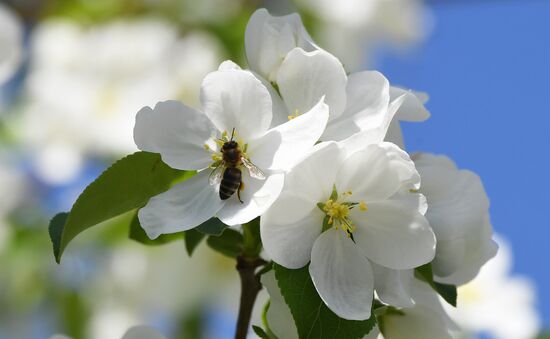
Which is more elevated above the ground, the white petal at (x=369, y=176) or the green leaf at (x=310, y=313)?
the white petal at (x=369, y=176)

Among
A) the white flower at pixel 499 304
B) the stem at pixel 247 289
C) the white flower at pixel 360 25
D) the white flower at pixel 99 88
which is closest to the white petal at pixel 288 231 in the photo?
the stem at pixel 247 289

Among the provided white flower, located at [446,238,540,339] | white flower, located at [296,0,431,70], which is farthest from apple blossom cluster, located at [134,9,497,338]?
white flower, located at [296,0,431,70]

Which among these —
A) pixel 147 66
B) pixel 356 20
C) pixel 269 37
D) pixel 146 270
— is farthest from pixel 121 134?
pixel 269 37

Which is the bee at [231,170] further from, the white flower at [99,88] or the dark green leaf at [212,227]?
the white flower at [99,88]

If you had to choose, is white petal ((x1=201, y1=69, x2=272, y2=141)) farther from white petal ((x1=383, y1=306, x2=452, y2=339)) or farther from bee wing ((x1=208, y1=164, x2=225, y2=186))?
white petal ((x1=383, y1=306, x2=452, y2=339))

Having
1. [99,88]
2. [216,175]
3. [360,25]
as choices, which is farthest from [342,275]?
[360,25]

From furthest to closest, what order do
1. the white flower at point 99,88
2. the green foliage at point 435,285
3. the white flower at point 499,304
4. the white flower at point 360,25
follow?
the white flower at point 360,25
the white flower at point 99,88
the white flower at point 499,304
the green foliage at point 435,285
